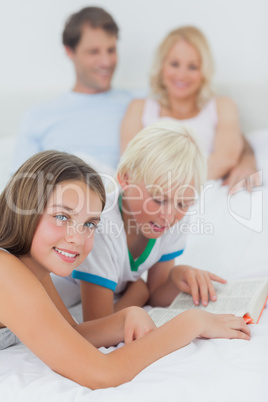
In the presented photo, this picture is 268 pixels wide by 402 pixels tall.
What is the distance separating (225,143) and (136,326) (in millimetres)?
1197

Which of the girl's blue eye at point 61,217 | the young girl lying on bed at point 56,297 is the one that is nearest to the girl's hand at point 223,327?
the young girl lying on bed at point 56,297

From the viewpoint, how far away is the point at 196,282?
47.4 inches

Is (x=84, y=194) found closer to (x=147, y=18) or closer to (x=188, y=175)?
(x=188, y=175)

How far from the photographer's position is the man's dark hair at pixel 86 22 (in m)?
2.17

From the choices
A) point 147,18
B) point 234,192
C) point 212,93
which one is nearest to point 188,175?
point 234,192

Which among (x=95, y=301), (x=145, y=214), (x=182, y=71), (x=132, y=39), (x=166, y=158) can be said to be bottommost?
(x=95, y=301)

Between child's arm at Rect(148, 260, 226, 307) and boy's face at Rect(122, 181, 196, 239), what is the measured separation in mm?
117

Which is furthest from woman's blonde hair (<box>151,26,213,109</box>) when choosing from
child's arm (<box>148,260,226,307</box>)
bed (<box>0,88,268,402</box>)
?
bed (<box>0,88,268,402</box>)

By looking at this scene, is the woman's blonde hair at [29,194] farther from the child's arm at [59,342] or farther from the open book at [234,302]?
the open book at [234,302]

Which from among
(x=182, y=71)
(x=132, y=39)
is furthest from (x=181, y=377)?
(x=132, y=39)

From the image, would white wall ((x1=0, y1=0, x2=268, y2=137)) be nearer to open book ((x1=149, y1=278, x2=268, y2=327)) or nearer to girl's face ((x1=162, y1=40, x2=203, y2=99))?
girl's face ((x1=162, y1=40, x2=203, y2=99))

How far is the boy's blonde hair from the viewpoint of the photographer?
3.80ft

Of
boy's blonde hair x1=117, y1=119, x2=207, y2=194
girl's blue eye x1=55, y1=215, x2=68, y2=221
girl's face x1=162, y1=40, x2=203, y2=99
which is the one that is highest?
girl's face x1=162, y1=40, x2=203, y2=99

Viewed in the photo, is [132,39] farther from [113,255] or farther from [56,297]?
[56,297]
